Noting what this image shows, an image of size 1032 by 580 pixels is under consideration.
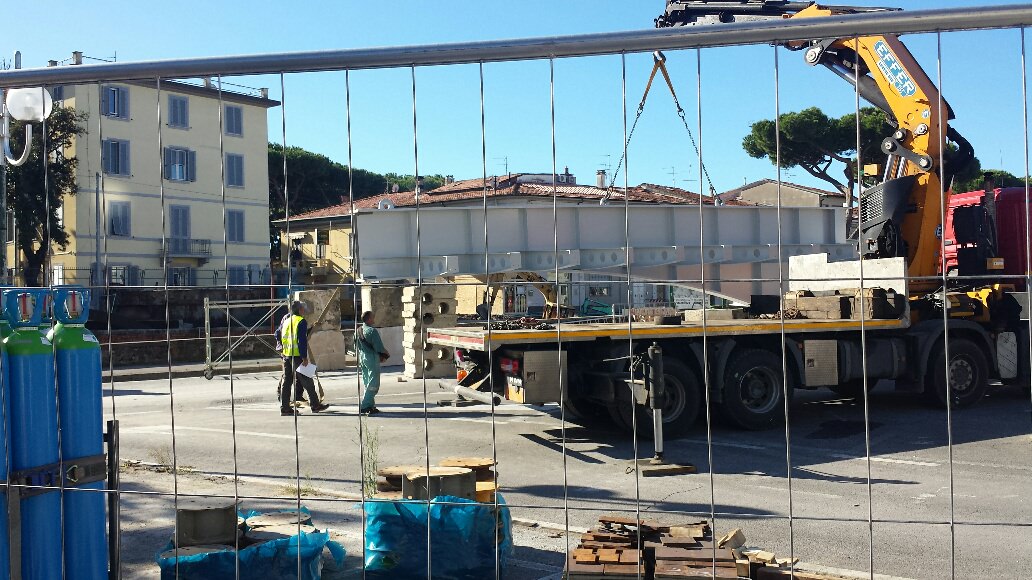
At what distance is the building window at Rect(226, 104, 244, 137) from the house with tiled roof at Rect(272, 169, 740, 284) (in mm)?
512

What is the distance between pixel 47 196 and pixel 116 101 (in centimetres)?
111

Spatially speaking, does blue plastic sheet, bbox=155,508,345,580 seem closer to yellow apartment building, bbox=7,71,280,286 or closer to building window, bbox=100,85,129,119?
yellow apartment building, bbox=7,71,280,286

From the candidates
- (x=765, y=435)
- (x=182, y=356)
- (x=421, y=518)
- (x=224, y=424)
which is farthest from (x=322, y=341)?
(x=421, y=518)

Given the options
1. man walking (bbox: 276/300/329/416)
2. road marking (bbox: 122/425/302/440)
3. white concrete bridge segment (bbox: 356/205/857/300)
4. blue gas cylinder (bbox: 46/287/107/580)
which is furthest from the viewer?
white concrete bridge segment (bbox: 356/205/857/300)

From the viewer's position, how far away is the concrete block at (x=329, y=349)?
2022cm

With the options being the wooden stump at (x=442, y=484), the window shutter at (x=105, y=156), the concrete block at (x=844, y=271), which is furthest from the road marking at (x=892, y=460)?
the window shutter at (x=105, y=156)

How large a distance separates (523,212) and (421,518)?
9439mm

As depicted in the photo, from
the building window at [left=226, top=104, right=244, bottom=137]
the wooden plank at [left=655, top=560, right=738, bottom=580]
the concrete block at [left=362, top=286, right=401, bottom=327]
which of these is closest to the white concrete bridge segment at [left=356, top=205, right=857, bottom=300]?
the concrete block at [left=362, top=286, right=401, bottom=327]

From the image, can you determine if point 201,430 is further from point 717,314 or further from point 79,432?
point 79,432

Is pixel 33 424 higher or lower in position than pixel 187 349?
higher

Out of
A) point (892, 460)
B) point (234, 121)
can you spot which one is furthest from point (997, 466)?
point (234, 121)

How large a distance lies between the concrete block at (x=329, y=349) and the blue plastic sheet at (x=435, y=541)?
624 inches

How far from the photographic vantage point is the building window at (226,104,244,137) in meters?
4.37

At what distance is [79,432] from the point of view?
398 cm
